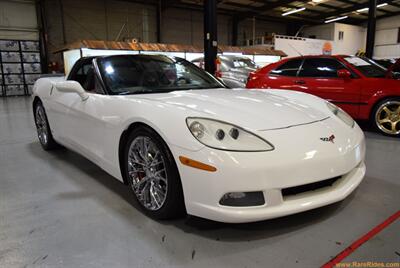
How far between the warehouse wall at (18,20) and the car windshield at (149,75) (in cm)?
1234

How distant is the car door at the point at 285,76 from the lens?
4.89 m

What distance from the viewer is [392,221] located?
1763 mm

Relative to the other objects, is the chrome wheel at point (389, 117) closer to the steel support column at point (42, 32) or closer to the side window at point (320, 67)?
the side window at point (320, 67)

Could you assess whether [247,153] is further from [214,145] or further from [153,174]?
[153,174]

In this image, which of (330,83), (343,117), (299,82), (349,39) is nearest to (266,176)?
(343,117)

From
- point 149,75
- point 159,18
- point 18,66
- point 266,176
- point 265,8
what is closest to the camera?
point 266,176

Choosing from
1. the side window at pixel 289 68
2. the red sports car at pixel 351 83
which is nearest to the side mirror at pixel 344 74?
the red sports car at pixel 351 83

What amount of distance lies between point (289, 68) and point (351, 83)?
3.40 feet

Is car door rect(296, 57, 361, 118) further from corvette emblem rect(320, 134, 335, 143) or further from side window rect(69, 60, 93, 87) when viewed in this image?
side window rect(69, 60, 93, 87)

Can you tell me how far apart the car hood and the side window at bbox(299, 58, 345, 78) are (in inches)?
107

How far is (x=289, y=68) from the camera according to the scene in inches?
198

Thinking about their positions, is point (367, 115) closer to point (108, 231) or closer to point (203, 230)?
point (203, 230)

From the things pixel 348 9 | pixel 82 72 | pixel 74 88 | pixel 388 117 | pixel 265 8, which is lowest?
pixel 388 117

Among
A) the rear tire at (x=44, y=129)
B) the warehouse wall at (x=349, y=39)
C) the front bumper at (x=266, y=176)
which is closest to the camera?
the front bumper at (x=266, y=176)
